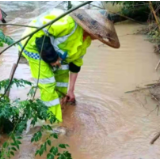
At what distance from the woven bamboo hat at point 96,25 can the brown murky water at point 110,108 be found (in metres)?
0.97

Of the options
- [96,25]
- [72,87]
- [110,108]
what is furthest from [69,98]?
[96,25]

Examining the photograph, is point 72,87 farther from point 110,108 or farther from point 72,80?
point 110,108

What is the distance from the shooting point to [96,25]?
3.38 metres

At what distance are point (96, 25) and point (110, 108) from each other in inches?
49.8

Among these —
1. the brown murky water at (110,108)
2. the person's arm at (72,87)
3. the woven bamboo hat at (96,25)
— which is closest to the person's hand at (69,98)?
the person's arm at (72,87)

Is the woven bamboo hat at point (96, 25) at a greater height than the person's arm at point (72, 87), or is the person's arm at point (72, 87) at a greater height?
the woven bamboo hat at point (96, 25)

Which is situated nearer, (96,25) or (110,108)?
(96,25)

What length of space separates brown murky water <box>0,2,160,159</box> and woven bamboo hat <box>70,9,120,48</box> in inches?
38.1

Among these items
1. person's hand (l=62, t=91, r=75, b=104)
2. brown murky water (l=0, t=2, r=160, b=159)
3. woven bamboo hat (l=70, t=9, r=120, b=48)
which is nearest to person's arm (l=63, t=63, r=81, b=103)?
person's hand (l=62, t=91, r=75, b=104)

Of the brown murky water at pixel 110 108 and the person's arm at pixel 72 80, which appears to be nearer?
the brown murky water at pixel 110 108

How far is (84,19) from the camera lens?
134 inches

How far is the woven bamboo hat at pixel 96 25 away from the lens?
3.34 metres

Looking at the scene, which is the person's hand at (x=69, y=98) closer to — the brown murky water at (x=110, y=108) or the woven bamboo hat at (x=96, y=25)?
the brown murky water at (x=110, y=108)

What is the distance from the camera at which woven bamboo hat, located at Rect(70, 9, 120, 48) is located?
3.34m
